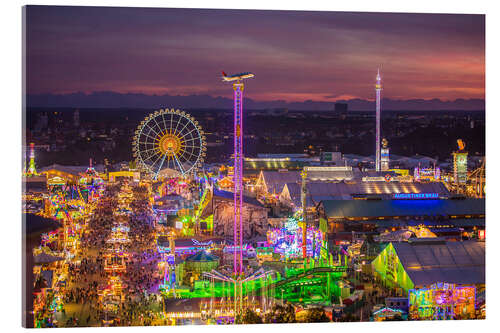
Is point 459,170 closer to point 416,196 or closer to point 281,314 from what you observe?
point 416,196

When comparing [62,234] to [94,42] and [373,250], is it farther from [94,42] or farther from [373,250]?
[373,250]

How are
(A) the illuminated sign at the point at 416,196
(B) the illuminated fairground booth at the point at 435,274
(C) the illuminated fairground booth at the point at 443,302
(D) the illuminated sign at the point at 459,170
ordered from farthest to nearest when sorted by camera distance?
1. (D) the illuminated sign at the point at 459,170
2. (A) the illuminated sign at the point at 416,196
3. (B) the illuminated fairground booth at the point at 435,274
4. (C) the illuminated fairground booth at the point at 443,302

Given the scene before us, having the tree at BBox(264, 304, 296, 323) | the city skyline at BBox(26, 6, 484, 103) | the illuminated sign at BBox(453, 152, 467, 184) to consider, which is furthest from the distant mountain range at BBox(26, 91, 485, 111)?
the tree at BBox(264, 304, 296, 323)

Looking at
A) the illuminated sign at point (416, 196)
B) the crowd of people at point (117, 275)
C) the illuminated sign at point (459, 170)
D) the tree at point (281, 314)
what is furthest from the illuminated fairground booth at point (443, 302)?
the illuminated sign at point (459, 170)

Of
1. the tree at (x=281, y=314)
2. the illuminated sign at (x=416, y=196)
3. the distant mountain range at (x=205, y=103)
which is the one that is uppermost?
the distant mountain range at (x=205, y=103)

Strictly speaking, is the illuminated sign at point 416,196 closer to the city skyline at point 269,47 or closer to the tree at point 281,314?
the city skyline at point 269,47

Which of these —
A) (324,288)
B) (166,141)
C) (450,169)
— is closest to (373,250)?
(324,288)
